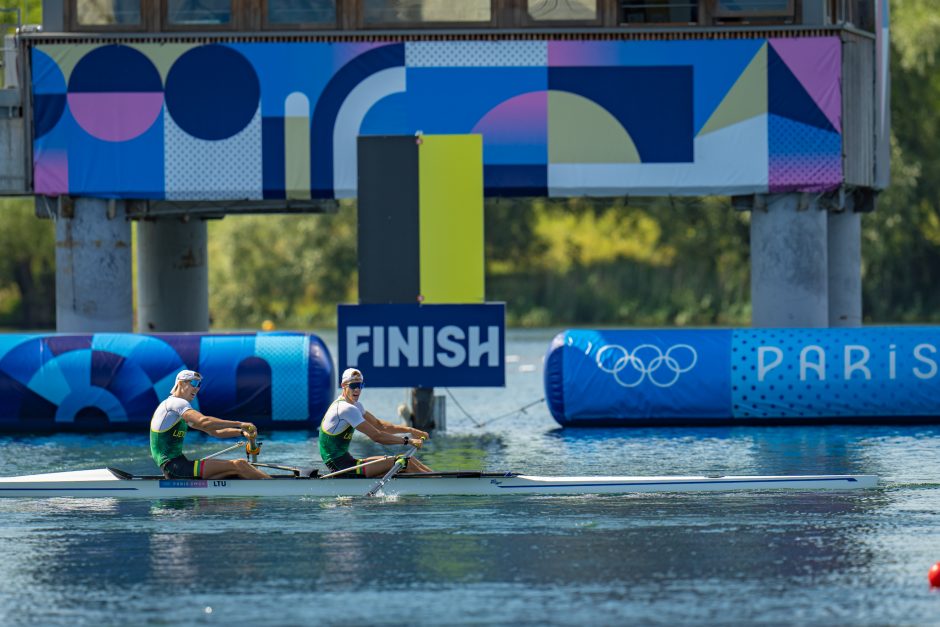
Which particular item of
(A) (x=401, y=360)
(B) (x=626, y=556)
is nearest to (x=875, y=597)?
(B) (x=626, y=556)

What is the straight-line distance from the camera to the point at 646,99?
2984cm

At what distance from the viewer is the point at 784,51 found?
29.8 metres

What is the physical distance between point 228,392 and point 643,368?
678cm

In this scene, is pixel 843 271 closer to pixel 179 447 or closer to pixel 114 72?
A: pixel 114 72

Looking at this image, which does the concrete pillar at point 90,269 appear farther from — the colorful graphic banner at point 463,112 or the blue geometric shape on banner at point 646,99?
the blue geometric shape on banner at point 646,99

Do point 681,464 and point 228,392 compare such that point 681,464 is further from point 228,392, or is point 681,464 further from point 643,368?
point 228,392

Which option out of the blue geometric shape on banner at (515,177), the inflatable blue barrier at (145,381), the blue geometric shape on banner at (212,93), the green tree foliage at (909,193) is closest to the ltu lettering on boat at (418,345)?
the inflatable blue barrier at (145,381)

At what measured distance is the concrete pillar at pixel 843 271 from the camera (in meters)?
33.2

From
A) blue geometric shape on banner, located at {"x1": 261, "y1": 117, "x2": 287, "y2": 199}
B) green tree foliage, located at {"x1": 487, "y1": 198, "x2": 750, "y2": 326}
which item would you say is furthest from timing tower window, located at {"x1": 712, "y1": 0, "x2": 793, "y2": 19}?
green tree foliage, located at {"x1": 487, "y1": 198, "x2": 750, "y2": 326}

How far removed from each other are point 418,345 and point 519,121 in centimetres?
576

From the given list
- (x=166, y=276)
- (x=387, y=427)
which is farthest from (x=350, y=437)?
(x=166, y=276)

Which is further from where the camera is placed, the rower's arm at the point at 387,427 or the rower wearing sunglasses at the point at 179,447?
the rower's arm at the point at 387,427

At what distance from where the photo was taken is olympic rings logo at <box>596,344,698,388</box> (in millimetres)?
27516

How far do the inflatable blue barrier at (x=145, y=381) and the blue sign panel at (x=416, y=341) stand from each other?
174cm
